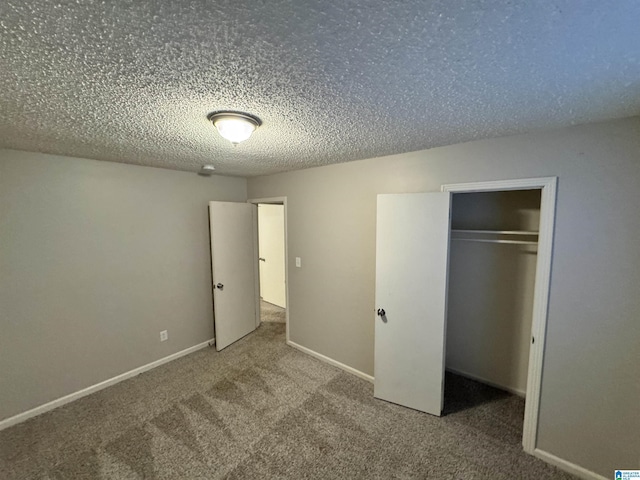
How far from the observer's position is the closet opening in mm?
2453

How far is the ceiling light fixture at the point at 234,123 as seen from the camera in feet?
4.78

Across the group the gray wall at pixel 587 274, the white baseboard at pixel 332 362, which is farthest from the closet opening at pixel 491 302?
the white baseboard at pixel 332 362

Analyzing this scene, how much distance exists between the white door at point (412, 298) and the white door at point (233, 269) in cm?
203

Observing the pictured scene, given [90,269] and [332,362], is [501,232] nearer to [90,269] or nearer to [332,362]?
[332,362]

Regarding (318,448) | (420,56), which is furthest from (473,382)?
(420,56)

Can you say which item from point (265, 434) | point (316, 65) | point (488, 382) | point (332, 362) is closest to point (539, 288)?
point (488, 382)

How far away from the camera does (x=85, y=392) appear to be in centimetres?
256

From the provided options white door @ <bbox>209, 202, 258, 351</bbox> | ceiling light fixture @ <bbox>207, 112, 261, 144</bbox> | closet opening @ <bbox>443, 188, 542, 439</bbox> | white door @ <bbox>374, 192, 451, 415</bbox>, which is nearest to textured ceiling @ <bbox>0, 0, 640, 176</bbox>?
ceiling light fixture @ <bbox>207, 112, 261, 144</bbox>

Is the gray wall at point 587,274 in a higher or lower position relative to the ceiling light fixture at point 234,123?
lower

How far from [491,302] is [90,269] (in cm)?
398

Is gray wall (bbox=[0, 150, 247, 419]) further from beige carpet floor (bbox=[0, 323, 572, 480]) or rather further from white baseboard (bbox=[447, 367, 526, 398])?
white baseboard (bbox=[447, 367, 526, 398])

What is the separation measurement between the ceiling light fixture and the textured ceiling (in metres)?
0.08

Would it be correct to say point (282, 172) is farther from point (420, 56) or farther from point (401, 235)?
point (420, 56)

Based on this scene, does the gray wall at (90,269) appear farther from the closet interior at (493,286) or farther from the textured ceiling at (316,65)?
the closet interior at (493,286)
